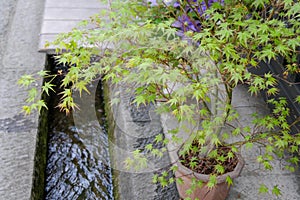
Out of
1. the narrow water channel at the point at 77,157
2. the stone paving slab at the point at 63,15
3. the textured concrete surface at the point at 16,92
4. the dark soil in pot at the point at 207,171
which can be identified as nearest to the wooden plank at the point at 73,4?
the stone paving slab at the point at 63,15

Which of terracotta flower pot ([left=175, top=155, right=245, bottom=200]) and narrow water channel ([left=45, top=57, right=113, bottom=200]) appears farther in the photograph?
narrow water channel ([left=45, top=57, right=113, bottom=200])

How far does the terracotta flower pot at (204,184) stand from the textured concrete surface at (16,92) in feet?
3.24

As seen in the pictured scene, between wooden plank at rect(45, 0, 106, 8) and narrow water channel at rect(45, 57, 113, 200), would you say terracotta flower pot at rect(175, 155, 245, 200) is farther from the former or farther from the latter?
wooden plank at rect(45, 0, 106, 8)

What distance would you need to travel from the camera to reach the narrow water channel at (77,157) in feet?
10.0

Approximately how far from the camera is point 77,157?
3.35 metres

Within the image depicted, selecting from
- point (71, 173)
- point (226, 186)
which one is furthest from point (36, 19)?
point (226, 186)

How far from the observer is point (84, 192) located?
3.04 meters

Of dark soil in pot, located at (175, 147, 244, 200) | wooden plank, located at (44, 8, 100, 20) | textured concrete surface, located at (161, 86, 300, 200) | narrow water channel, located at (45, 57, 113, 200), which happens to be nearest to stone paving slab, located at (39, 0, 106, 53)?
wooden plank, located at (44, 8, 100, 20)

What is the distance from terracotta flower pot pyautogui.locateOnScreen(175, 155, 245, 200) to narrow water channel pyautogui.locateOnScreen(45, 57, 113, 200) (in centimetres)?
81

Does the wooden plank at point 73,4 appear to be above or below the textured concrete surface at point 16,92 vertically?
above

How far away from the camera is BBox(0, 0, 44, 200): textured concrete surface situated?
2637 mm

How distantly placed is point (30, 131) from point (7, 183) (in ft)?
1.78

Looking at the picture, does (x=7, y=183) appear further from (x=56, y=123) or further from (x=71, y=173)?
(x=56, y=123)

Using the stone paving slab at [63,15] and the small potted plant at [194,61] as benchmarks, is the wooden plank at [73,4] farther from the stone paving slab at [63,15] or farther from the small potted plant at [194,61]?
the small potted plant at [194,61]
